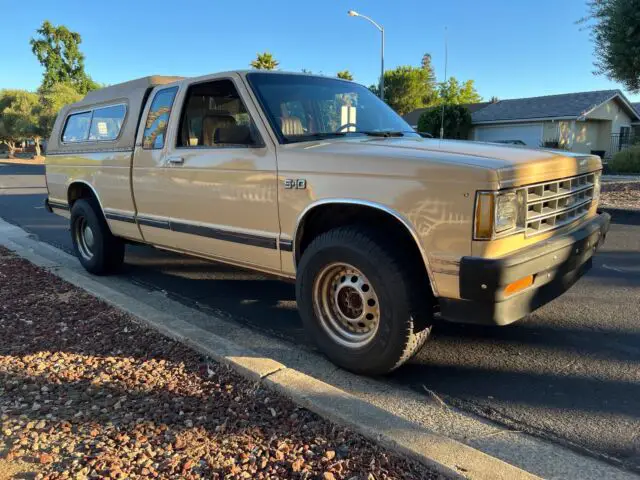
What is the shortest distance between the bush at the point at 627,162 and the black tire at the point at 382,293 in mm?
20352

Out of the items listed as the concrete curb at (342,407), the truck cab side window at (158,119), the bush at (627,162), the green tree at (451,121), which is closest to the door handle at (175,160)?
the truck cab side window at (158,119)

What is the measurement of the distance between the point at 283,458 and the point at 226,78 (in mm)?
2950

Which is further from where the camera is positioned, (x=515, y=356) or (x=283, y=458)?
(x=515, y=356)

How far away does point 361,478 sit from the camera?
222 cm

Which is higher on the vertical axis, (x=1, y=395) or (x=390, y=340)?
(x=390, y=340)

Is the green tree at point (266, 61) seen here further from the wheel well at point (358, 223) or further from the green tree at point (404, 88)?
the wheel well at point (358, 223)

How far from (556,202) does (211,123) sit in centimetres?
287

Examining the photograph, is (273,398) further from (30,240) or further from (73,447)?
(30,240)

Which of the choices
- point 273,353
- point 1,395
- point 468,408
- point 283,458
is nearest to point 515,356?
point 468,408

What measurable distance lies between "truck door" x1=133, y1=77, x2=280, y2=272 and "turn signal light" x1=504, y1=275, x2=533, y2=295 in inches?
64.4

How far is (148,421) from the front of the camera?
2719 mm

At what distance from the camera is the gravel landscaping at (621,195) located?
10.7m

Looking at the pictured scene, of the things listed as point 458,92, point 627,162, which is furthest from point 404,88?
point 627,162

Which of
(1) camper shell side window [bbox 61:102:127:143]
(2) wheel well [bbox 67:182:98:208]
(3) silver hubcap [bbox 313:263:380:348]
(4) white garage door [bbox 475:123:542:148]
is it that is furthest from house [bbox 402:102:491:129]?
(3) silver hubcap [bbox 313:263:380:348]
